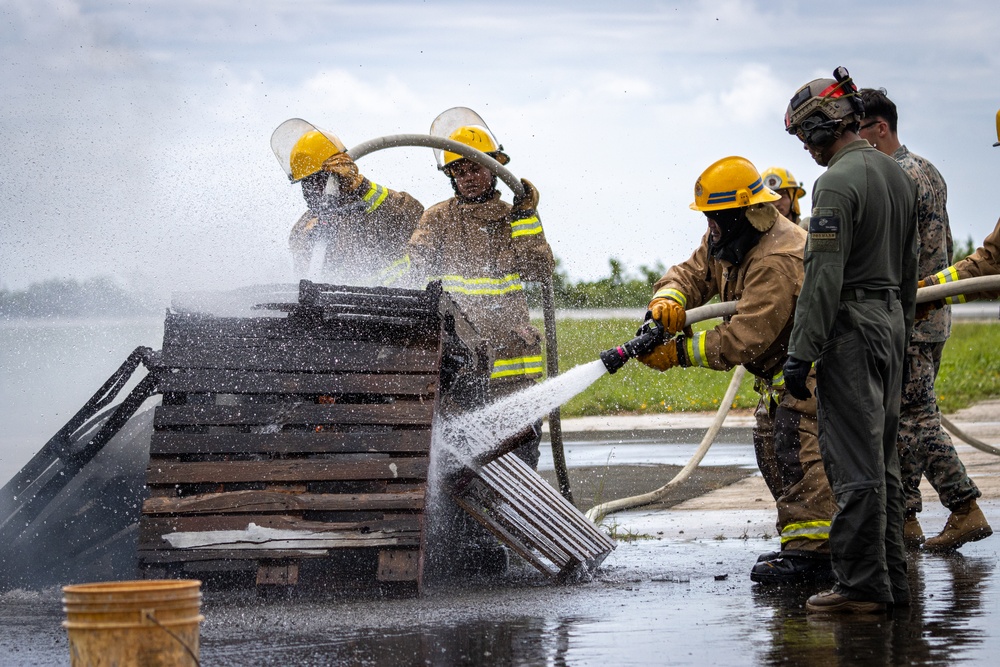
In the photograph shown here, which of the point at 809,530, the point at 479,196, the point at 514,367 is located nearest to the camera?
the point at 809,530

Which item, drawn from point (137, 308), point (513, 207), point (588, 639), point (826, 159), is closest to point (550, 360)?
point (513, 207)

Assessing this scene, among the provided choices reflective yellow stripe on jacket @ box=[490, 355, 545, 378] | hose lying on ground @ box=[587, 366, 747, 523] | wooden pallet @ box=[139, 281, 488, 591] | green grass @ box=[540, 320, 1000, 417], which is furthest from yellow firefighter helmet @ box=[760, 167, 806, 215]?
green grass @ box=[540, 320, 1000, 417]

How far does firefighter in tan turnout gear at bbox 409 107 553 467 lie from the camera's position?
23.1 feet

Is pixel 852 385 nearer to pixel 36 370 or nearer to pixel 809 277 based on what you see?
pixel 809 277

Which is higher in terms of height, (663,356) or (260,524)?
(663,356)

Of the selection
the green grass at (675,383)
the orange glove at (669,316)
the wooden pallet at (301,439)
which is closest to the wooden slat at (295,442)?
the wooden pallet at (301,439)

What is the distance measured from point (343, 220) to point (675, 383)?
33.0 feet

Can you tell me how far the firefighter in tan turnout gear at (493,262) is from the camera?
23.1ft

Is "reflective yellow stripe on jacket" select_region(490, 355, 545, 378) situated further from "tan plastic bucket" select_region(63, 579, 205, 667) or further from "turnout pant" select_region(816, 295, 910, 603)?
"tan plastic bucket" select_region(63, 579, 205, 667)

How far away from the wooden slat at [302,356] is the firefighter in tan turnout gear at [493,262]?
4.77 feet

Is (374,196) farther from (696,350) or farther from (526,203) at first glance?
(696,350)

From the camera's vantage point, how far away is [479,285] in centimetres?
709

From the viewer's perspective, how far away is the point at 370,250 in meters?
7.57

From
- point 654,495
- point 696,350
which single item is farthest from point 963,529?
point 654,495
